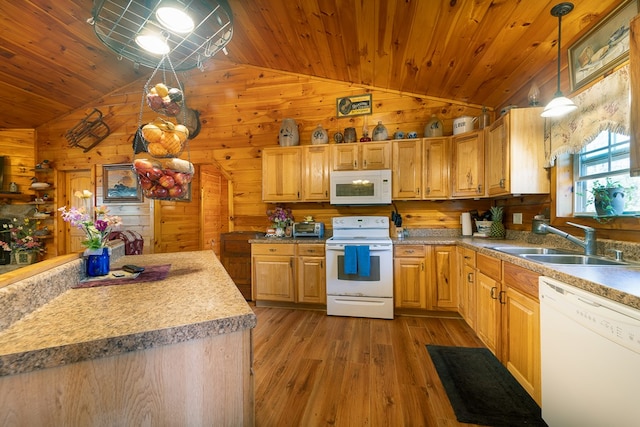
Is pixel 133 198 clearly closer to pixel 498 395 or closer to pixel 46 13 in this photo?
pixel 46 13

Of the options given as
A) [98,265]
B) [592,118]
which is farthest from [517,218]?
[98,265]

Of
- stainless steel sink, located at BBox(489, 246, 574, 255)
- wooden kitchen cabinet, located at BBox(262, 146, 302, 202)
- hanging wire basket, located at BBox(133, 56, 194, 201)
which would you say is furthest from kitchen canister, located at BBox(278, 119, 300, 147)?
stainless steel sink, located at BBox(489, 246, 574, 255)

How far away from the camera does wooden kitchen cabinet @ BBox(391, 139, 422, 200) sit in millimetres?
3078

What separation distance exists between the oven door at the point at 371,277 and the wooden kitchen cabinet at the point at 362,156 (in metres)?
0.97

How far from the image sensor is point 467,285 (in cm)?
250

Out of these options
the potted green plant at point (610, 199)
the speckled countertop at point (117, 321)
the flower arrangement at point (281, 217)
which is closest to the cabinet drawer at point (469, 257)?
the potted green plant at point (610, 199)

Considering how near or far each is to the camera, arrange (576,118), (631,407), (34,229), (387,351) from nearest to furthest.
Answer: (631,407)
(576,118)
(387,351)
(34,229)

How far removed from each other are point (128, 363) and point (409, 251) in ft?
8.60

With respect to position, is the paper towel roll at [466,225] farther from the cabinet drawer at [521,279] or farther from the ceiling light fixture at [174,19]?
the ceiling light fixture at [174,19]

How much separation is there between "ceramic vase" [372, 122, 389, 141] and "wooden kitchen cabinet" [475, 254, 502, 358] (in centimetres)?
171

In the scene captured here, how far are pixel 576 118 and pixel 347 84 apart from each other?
7.98 ft

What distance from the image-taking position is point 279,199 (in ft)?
11.1

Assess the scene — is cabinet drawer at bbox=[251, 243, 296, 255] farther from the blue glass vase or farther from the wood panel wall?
the wood panel wall

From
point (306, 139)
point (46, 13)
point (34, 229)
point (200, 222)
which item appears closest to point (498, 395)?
point (306, 139)
